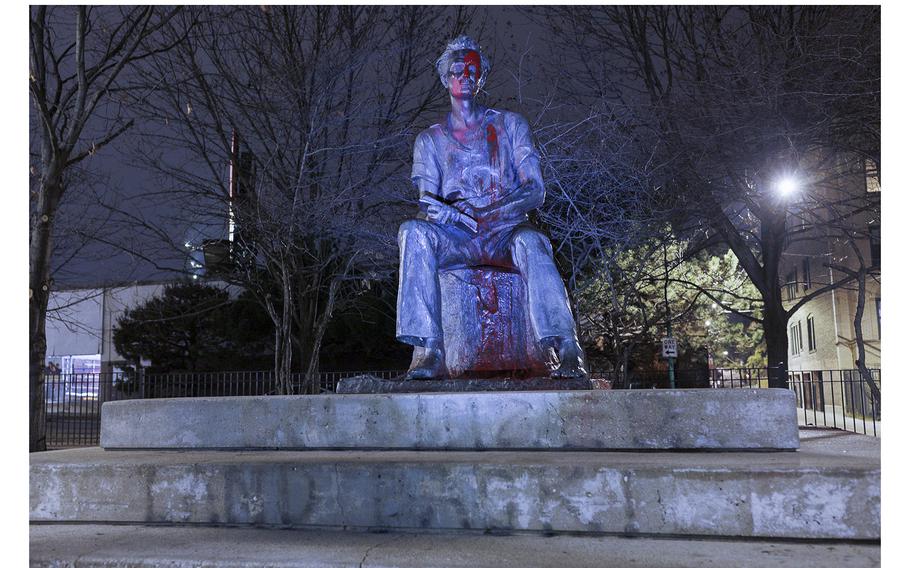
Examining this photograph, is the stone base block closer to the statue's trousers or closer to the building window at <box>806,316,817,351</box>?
the statue's trousers

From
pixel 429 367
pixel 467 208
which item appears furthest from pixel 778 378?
pixel 429 367

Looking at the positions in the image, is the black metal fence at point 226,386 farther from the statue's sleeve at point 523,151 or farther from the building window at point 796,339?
the statue's sleeve at point 523,151

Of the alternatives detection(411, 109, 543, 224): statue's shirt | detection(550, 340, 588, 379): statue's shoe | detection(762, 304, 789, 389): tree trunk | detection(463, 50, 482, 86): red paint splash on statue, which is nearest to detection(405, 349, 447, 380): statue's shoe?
detection(550, 340, 588, 379): statue's shoe

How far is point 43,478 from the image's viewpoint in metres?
3.83

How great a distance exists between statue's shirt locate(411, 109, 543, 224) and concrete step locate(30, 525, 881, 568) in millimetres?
2904

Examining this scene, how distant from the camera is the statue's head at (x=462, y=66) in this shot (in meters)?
5.43

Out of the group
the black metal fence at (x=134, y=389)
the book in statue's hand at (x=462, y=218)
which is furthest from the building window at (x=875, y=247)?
the book in statue's hand at (x=462, y=218)

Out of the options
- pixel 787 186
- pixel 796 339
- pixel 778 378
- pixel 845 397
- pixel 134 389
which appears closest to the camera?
pixel 787 186

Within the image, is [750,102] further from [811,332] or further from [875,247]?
[811,332]

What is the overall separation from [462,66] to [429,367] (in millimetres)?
2365

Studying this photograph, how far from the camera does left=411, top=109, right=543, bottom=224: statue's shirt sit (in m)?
5.41

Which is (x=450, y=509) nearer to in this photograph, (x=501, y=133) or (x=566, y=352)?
(x=566, y=352)

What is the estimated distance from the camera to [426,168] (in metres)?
5.48

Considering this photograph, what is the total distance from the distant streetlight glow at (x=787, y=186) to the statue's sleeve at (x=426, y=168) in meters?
10.5
